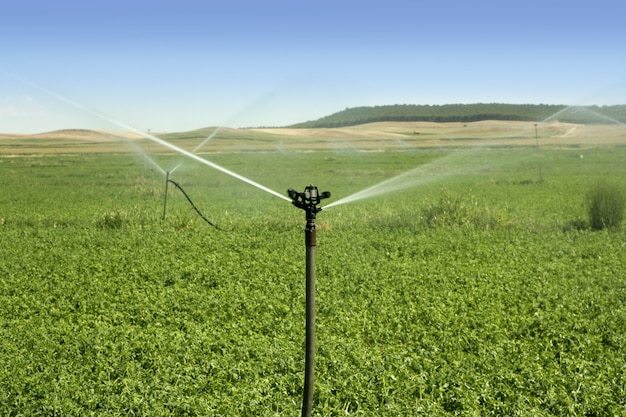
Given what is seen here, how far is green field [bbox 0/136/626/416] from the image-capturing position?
684 centimetres

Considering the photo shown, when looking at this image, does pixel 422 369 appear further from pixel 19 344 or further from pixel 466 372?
pixel 19 344

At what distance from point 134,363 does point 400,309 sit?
426 cm

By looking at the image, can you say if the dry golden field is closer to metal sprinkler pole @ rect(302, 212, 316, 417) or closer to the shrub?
the shrub

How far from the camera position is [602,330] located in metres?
9.11

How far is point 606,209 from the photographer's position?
1862cm

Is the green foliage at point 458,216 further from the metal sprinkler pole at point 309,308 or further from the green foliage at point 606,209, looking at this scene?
the metal sprinkler pole at point 309,308

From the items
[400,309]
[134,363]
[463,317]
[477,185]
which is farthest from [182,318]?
[477,185]

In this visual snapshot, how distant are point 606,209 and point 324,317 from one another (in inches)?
479

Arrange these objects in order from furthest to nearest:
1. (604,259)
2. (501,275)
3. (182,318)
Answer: (604,259), (501,275), (182,318)

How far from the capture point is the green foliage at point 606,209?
60.8 ft

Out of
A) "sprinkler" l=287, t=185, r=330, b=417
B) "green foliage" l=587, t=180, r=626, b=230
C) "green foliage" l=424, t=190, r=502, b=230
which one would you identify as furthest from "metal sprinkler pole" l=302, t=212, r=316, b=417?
"green foliage" l=587, t=180, r=626, b=230

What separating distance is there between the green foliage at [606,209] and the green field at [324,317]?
77cm

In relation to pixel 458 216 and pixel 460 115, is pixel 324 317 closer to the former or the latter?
pixel 458 216

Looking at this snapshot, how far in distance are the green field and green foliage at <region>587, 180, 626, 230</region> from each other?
2.53ft
